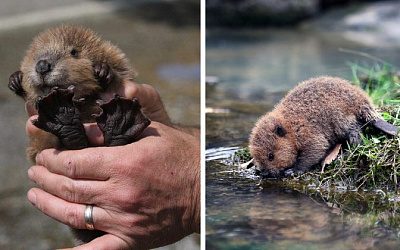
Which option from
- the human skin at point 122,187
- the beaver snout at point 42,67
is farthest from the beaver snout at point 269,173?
the beaver snout at point 42,67

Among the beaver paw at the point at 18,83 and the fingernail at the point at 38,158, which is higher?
the beaver paw at the point at 18,83

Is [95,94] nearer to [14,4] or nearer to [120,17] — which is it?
[14,4]

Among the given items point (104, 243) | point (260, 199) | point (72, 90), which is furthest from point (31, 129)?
point (260, 199)

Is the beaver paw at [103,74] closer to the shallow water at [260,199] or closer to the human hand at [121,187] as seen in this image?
the human hand at [121,187]

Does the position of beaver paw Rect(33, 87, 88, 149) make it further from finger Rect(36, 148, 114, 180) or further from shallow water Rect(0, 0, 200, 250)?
shallow water Rect(0, 0, 200, 250)

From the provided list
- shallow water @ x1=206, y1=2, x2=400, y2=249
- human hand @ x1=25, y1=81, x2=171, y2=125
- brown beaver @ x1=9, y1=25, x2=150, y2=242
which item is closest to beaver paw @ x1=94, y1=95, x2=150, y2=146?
brown beaver @ x1=9, y1=25, x2=150, y2=242

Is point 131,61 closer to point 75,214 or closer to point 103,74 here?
point 103,74

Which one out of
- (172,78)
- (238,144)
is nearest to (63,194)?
(238,144)
